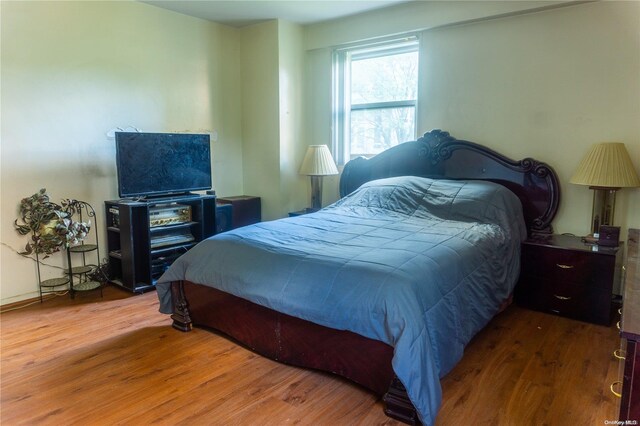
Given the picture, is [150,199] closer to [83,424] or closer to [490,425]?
[83,424]

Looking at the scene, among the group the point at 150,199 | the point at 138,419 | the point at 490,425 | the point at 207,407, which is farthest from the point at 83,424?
the point at 150,199

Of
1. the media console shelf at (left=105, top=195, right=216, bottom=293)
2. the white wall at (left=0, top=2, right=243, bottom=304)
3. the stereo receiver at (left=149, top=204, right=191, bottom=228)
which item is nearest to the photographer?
the white wall at (left=0, top=2, right=243, bottom=304)

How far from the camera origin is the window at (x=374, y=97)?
4.17 m

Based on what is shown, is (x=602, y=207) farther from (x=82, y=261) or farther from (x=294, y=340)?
(x=82, y=261)

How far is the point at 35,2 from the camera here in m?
3.26

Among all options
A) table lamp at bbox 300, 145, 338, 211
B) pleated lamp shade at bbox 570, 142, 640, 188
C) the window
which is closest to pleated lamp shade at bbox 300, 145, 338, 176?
table lamp at bbox 300, 145, 338, 211

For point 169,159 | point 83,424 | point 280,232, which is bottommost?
point 83,424

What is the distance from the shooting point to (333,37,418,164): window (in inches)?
164

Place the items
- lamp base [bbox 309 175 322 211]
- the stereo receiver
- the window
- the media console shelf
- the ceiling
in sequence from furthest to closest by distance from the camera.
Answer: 1. lamp base [bbox 309 175 322 211]
2. the window
3. the ceiling
4. the stereo receiver
5. the media console shelf

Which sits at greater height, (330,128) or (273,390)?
(330,128)

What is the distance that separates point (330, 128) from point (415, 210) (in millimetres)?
1694

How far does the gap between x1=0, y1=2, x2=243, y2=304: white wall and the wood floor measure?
43.1 inches

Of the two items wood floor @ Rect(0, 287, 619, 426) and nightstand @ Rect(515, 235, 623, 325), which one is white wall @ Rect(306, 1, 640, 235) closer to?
nightstand @ Rect(515, 235, 623, 325)

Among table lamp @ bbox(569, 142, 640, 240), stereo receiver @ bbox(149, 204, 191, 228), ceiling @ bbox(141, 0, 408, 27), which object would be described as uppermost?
ceiling @ bbox(141, 0, 408, 27)
